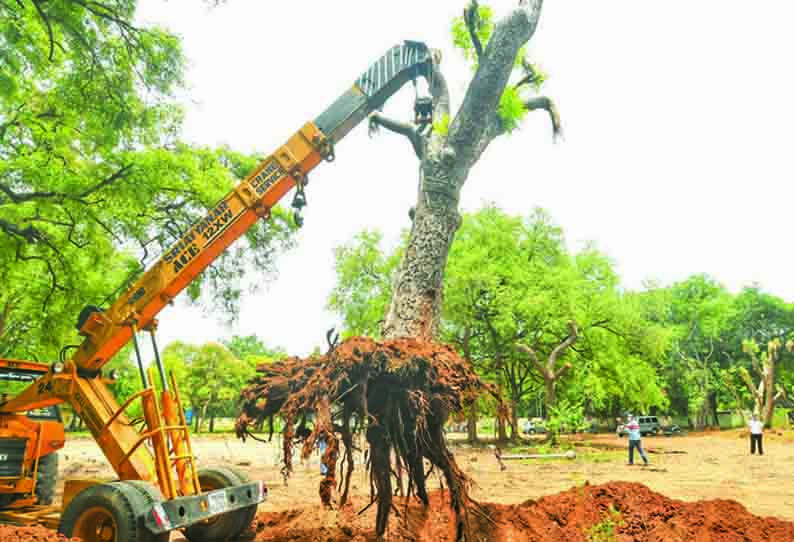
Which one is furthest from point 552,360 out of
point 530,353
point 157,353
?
point 157,353

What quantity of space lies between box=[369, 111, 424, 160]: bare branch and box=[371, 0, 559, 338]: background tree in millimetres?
14

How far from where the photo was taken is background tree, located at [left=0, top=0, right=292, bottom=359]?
27.6ft

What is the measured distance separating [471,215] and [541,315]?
5.92 m

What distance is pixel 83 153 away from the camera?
35.8ft

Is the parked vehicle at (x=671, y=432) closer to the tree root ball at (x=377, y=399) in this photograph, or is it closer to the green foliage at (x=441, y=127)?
the green foliage at (x=441, y=127)

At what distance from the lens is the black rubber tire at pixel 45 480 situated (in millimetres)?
8250

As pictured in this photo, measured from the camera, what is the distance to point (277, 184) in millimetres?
6785

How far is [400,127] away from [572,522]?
5340 millimetres

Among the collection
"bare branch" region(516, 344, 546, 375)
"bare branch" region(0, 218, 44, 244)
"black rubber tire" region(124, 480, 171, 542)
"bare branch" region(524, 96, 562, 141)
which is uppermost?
"bare branch" region(524, 96, 562, 141)

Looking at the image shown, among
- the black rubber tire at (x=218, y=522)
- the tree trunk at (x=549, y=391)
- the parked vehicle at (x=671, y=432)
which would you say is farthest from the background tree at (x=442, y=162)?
the parked vehicle at (x=671, y=432)

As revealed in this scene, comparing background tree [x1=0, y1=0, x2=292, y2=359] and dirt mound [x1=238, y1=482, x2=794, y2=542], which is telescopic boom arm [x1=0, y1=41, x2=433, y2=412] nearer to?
background tree [x1=0, y1=0, x2=292, y2=359]

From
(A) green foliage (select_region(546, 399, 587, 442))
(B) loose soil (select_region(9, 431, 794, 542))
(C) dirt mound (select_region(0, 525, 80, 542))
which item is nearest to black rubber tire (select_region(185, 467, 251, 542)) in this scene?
(B) loose soil (select_region(9, 431, 794, 542))

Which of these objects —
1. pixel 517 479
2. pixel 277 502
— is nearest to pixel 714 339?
pixel 517 479

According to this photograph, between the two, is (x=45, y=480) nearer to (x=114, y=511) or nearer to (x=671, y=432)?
(x=114, y=511)
